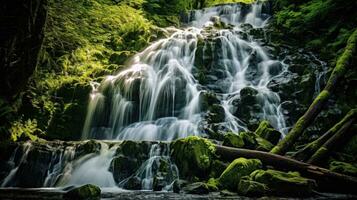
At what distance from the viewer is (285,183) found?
24.0 ft

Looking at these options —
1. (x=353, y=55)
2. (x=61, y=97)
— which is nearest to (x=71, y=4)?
(x=61, y=97)

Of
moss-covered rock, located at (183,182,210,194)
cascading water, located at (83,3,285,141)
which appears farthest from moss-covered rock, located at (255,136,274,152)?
moss-covered rock, located at (183,182,210,194)

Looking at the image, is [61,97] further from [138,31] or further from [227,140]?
[227,140]

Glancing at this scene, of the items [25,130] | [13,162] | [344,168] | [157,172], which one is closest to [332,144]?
[344,168]

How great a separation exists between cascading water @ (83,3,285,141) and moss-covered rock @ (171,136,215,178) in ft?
9.56

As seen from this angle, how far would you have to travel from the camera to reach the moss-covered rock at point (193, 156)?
8734 mm

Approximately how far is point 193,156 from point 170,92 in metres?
5.32

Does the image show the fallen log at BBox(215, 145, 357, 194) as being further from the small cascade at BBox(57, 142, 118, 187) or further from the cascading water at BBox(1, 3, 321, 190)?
the small cascade at BBox(57, 142, 118, 187)

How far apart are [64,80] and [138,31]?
5.20 m

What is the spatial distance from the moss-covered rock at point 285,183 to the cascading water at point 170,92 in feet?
15.1

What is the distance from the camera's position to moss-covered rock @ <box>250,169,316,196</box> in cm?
A: 721

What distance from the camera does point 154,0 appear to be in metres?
22.8

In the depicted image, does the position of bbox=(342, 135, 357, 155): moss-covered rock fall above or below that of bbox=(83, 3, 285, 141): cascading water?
below

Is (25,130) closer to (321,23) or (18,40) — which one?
(18,40)
